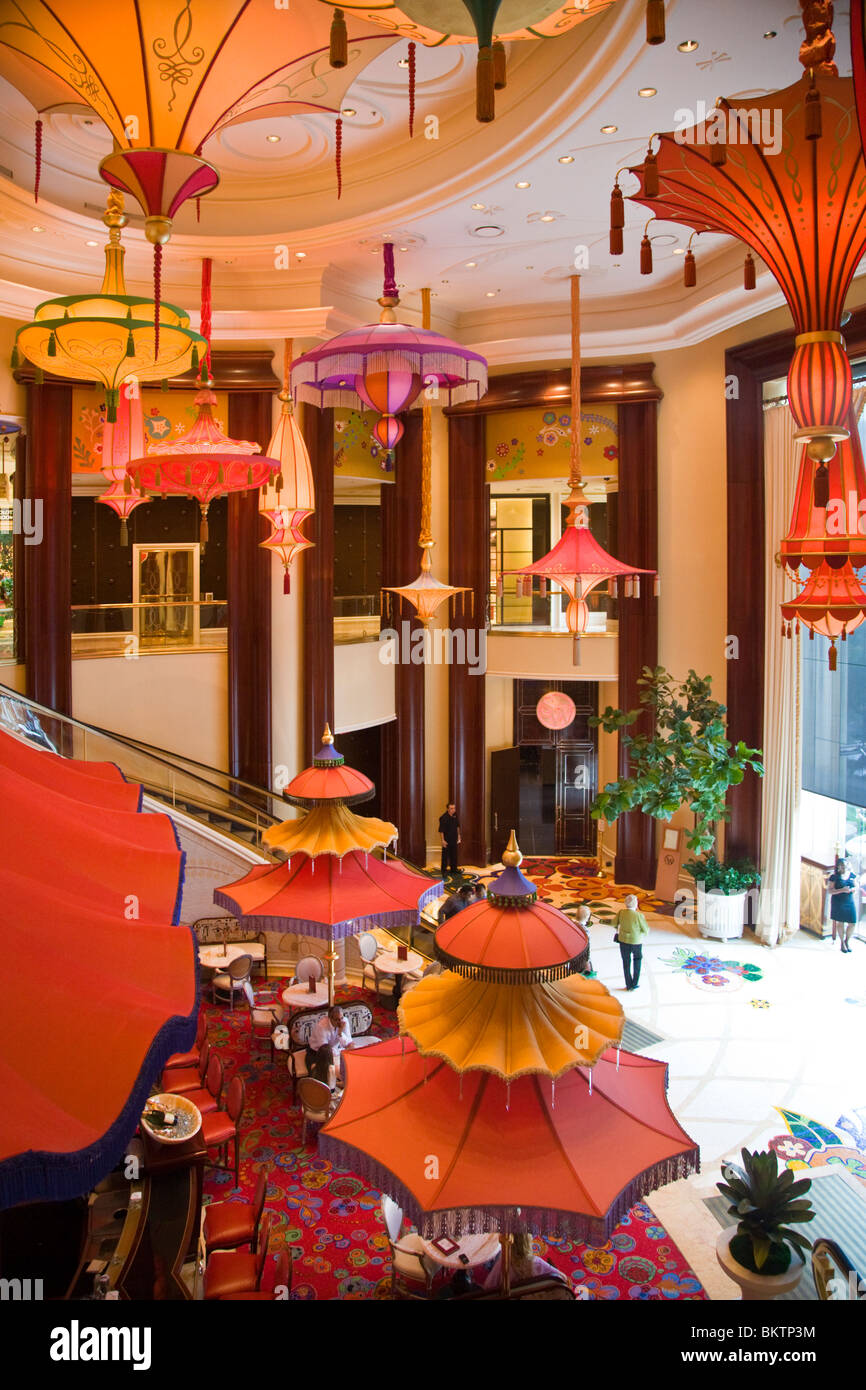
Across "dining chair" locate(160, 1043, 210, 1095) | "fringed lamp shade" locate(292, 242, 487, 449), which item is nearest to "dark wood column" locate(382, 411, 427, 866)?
"fringed lamp shade" locate(292, 242, 487, 449)

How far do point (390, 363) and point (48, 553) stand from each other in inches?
227

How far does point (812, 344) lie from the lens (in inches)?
164

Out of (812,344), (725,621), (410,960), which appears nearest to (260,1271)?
(410,960)

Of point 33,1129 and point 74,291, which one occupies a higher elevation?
point 74,291

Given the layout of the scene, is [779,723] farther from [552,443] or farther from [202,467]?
[202,467]

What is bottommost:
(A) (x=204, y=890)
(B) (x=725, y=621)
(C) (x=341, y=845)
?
(A) (x=204, y=890)

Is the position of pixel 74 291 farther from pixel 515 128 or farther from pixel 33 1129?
pixel 33 1129

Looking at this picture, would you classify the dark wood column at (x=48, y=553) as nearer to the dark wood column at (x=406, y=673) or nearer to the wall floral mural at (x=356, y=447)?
the wall floral mural at (x=356, y=447)

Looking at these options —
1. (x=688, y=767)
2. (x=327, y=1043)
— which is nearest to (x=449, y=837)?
(x=688, y=767)

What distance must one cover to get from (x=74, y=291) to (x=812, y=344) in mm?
8798

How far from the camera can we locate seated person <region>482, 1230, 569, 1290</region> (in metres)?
4.01

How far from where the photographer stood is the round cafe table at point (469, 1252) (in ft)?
15.2

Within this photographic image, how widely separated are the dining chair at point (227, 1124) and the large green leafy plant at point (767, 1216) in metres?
3.54
